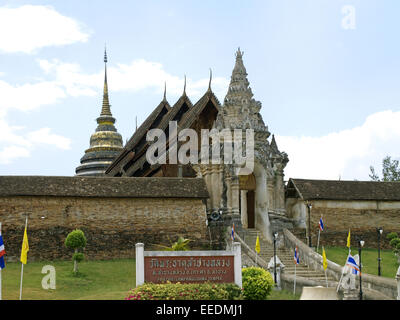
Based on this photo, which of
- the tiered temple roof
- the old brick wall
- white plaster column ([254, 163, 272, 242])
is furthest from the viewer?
the tiered temple roof

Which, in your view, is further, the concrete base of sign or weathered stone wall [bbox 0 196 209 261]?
weathered stone wall [bbox 0 196 209 261]

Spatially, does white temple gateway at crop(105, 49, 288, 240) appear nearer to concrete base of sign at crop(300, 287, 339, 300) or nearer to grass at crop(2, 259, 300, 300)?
grass at crop(2, 259, 300, 300)

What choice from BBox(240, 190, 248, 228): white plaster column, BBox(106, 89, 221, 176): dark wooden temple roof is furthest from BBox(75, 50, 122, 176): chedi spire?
BBox(240, 190, 248, 228): white plaster column

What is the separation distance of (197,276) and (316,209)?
14549 mm

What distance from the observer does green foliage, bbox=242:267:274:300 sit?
20.0 meters

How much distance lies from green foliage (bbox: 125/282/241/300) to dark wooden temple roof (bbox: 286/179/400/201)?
47.1 feet

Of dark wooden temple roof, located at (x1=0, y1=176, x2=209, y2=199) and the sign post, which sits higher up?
dark wooden temple roof, located at (x1=0, y1=176, x2=209, y2=199)

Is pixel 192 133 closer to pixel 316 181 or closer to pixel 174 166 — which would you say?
pixel 174 166

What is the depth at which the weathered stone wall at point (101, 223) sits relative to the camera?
94.9 feet

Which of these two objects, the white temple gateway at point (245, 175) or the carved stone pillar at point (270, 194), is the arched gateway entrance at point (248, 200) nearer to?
the white temple gateway at point (245, 175)

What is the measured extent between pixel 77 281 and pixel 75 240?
2.34 meters

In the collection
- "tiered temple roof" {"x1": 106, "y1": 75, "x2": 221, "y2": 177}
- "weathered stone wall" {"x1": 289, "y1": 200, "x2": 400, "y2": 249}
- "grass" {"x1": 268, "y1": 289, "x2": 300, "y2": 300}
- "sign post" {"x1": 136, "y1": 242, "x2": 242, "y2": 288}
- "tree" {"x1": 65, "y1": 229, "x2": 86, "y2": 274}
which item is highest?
"tiered temple roof" {"x1": 106, "y1": 75, "x2": 221, "y2": 177}

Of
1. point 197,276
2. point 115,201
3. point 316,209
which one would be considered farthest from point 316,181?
point 197,276
